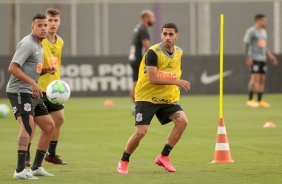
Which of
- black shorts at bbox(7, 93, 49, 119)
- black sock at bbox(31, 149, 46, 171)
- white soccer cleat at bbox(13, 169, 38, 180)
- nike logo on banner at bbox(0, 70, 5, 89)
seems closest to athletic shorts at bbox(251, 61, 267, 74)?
nike logo on banner at bbox(0, 70, 5, 89)

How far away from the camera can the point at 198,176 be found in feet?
38.7

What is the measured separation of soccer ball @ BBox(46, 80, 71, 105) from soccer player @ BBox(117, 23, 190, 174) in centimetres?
102

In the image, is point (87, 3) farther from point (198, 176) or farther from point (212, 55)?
point (198, 176)

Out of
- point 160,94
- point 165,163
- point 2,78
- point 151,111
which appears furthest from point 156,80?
point 2,78

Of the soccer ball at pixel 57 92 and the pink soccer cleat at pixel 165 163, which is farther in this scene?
the soccer ball at pixel 57 92

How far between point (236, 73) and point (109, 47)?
17.7ft

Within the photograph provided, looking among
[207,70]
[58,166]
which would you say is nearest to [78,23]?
[207,70]

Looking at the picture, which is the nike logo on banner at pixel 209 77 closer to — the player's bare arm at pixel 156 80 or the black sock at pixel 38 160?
the player's bare arm at pixel 156 80

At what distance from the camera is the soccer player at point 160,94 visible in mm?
12336

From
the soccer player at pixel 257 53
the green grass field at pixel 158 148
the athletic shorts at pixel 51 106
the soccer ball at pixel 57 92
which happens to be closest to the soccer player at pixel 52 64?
the athletic shorts at pixel 51 106

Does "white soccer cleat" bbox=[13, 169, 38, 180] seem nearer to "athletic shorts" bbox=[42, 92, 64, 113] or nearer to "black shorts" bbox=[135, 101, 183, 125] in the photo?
"black shorts" bbox=[135, 101, 183, 125]

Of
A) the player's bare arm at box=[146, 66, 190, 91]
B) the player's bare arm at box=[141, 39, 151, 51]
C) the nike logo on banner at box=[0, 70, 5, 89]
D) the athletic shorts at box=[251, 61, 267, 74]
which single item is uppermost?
the player's bare arm at box=[141, 39, 151, 51]

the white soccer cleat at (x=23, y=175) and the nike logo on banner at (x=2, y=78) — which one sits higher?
the nike logo on banner at (x=2, y=78)

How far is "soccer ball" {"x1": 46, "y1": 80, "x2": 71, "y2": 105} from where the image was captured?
1261 centimetres
